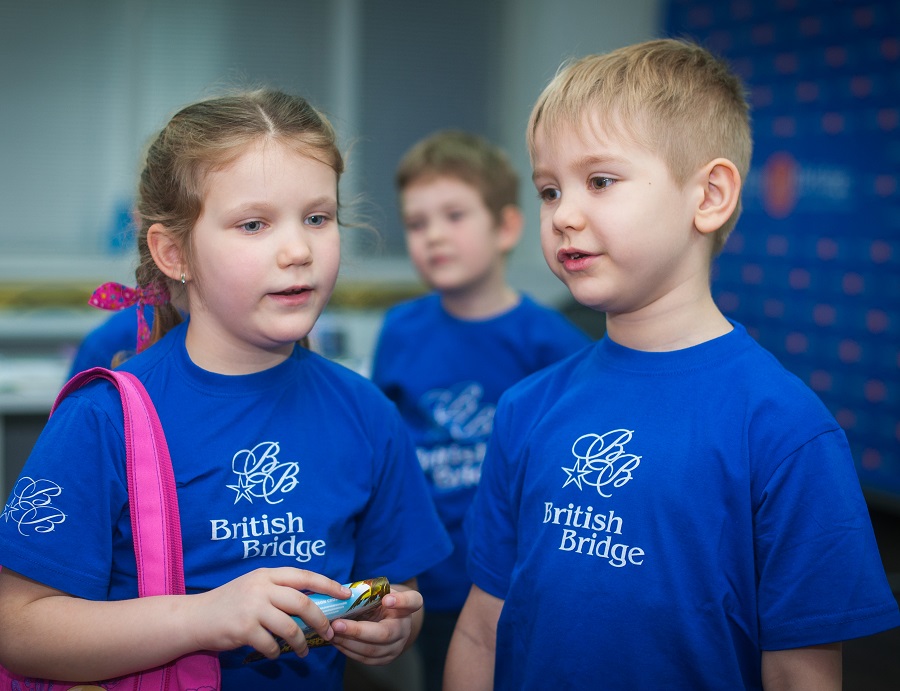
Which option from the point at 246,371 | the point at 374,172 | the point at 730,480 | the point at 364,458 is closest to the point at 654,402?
the point at 730,480

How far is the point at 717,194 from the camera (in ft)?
3.67

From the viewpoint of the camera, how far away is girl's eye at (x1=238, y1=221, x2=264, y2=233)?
1.12 meters

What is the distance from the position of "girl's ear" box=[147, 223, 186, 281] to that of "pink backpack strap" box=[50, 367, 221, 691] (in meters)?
0.20

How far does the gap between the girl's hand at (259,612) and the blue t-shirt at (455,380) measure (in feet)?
2.98

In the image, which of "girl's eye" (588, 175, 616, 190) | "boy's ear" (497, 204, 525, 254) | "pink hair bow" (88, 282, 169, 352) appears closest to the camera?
"girl's eye" (588, 175, 616, 190)

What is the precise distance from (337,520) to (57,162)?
446 centimetres

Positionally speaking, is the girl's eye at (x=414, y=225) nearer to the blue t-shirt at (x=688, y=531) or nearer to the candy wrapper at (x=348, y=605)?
the blue t-shirt at (x=688, y=531)

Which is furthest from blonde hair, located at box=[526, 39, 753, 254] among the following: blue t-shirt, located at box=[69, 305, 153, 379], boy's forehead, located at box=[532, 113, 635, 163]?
blue t-shirt, located at box=[69, 305, 153, 379]

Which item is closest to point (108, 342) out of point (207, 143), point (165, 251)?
point (165, 251)

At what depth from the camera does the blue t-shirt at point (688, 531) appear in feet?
3.19

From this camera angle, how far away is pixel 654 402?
1078 mm

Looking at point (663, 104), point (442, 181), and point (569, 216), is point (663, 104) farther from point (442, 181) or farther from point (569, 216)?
point (442, 181)

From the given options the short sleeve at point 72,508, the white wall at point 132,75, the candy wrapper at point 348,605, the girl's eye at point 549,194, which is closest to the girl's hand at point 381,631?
the candy wrapper at point 348,605

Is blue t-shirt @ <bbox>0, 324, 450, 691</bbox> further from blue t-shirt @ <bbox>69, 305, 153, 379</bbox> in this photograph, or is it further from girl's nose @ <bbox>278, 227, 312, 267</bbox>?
blue t-shirt @ <bbox>69, 305, 153, 379</bbox>
